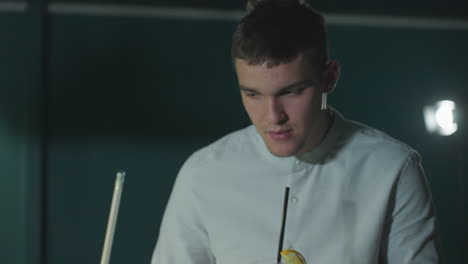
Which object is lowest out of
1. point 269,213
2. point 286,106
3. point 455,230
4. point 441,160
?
point 455,230

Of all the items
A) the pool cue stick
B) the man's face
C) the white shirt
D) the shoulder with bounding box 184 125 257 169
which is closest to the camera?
the pool cue stick

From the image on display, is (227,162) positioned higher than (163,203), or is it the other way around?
(227,162)

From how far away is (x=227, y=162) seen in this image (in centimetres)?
121

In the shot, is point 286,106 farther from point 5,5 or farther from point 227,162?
point 5,5

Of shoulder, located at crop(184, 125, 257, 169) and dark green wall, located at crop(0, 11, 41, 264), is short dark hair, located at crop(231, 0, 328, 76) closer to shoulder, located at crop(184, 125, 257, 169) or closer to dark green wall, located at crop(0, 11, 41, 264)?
shoulder, located at crop(184, 125, 257, 169)

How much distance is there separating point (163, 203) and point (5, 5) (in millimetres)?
851

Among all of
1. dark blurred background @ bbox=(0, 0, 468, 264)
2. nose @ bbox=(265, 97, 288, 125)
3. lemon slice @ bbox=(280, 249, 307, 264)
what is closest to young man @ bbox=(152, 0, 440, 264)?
nose @ bbox=(265, 97, 288, 125)

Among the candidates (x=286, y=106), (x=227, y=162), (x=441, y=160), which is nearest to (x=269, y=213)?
(x=227, y=162)

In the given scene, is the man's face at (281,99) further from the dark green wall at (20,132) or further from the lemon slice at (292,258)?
the dark green wall at (20,132)

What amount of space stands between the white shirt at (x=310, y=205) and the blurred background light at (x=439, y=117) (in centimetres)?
118

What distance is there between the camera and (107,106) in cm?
217

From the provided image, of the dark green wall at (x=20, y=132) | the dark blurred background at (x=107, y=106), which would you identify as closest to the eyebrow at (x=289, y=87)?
the dark blurred background at (x=107, y=106)

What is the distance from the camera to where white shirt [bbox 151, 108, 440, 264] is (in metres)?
1.08

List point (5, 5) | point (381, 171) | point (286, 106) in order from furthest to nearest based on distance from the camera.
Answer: point (5, 5) → point (381, 171) → point (286, 106)
